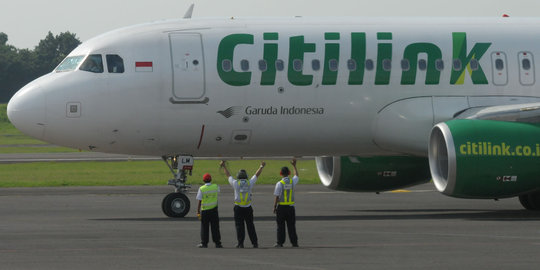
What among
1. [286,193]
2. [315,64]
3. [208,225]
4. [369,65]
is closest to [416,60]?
[369,65]

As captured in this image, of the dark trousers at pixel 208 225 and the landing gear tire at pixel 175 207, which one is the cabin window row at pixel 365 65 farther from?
the dark trousers at pixel 208 225

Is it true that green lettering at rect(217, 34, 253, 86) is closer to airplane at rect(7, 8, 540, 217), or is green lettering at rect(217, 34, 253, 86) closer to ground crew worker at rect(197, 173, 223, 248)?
airplane at rect(7, 8, 540, 217)

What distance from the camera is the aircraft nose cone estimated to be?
2689 centimetres

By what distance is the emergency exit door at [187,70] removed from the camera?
90.2 feet

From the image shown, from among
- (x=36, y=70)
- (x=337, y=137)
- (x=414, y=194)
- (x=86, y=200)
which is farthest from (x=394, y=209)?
(x=36, y=70)

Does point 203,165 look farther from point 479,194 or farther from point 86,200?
point 479,194

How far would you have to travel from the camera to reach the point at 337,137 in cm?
2853

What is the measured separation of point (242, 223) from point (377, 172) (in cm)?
1105

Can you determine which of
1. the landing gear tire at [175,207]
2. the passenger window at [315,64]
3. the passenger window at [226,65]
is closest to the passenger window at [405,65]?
the passenger window at [315,64]

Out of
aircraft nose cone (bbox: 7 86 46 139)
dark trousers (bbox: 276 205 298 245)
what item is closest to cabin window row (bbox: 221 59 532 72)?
aircraft nose cone (bbox: 7 86 46 139)

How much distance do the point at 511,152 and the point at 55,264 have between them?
492 inches

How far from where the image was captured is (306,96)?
92.2 ft

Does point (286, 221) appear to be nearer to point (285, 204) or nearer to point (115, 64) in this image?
point (285, 204)

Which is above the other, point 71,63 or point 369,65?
point 71,63
